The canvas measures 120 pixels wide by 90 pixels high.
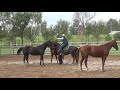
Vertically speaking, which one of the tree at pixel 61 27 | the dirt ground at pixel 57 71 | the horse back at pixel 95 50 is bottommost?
the dirt ground at pixel 57 71

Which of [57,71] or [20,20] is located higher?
[20,20]

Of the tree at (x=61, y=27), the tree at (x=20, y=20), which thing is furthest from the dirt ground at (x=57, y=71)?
the tree at (x=61, y=27)

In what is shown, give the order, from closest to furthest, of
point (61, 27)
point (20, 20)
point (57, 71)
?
point (57, 71) < point (20, 20) < point (61, 27)

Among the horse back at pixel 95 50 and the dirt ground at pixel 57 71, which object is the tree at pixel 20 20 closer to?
the dirt ground at pixel 57 71

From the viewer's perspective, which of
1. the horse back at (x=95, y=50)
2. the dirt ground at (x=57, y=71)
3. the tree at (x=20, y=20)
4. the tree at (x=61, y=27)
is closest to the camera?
the dirt ground at (x=57, y=71)

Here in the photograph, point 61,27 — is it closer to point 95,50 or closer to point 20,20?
point 20,20

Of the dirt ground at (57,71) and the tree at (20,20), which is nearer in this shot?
the dirt ground at (57,71)

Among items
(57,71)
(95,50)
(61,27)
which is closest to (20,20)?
(61,27)

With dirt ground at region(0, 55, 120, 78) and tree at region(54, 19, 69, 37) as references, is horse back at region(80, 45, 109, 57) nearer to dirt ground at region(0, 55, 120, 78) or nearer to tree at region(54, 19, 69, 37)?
dirt ground at region(0, 55, 120, 78)

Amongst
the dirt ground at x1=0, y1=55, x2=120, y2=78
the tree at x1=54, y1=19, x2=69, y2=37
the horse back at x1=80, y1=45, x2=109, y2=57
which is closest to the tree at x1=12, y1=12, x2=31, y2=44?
the tree at x1=54, y1=19, x2=69, y2=37

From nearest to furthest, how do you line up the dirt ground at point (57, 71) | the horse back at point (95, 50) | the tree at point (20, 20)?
the dirt ground at point (57, 71) < the horse back at point (95, 50) < the tree at point (20, 20)
